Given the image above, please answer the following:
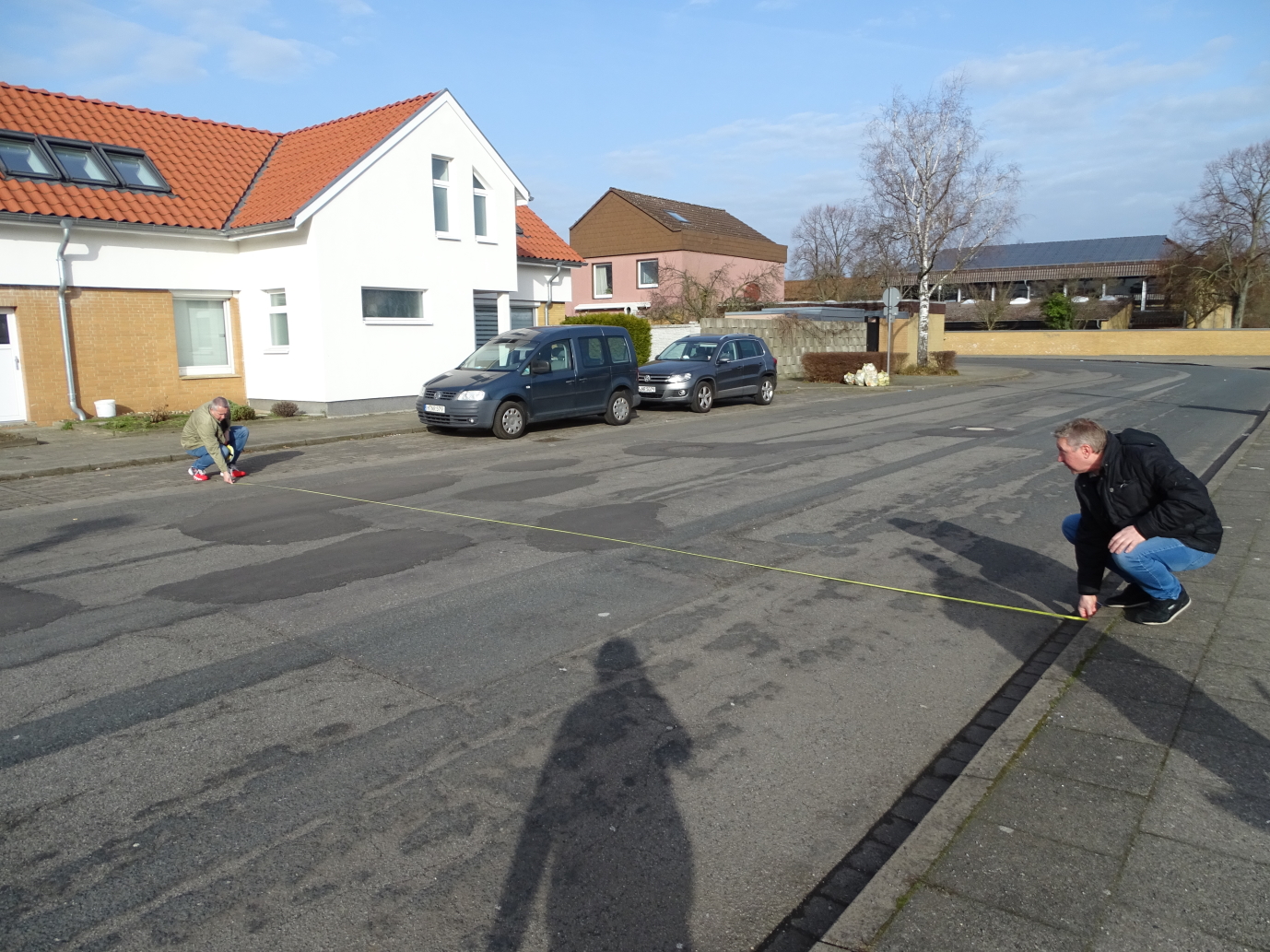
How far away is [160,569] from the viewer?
7.30 meters

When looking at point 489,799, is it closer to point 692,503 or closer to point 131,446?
point 692,503

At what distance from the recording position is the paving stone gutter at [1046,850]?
9.24ft

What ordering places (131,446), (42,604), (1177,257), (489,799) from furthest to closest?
(1177,257)
(131,446)
(42,604)
(489,799)

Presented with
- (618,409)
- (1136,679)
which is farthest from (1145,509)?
(618,409)

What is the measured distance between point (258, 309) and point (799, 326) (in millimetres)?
19612

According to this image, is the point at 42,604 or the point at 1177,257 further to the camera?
the point at 1177,257

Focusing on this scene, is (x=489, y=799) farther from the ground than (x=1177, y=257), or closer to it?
closer to it

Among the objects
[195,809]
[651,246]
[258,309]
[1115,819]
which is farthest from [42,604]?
[651,246]

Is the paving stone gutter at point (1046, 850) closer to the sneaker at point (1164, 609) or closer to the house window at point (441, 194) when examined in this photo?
the sneaker at point (1164, 609)

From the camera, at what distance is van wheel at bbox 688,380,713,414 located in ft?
67.9

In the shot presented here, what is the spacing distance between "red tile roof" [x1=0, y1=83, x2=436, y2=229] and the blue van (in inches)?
202

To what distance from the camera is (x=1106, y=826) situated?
3.38 metres

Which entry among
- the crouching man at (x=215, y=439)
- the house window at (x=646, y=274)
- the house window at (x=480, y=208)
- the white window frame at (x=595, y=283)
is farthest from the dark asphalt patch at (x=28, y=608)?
the white window frame at (x=595, y=283)

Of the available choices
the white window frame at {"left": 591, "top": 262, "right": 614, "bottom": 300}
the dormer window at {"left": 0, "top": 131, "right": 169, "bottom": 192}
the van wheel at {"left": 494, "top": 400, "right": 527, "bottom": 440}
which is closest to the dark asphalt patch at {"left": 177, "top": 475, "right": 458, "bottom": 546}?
the van wheel at {"left": 494, "top": 400, "right": 527, "bottom": 440}
